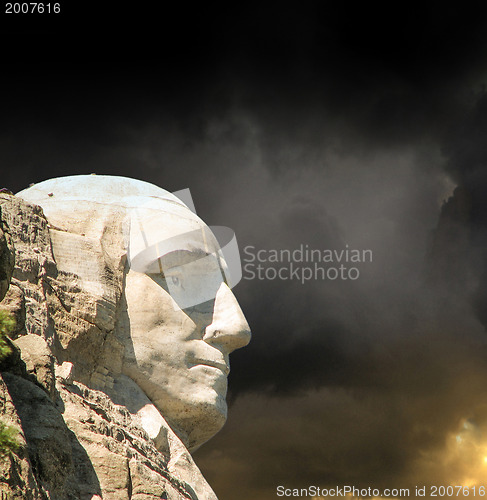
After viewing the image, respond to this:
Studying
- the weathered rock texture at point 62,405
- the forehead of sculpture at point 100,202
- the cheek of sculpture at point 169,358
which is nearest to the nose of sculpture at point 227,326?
the cheek of sculpture at point 169,358

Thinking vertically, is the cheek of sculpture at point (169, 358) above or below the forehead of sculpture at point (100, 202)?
below

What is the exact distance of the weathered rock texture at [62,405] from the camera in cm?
715

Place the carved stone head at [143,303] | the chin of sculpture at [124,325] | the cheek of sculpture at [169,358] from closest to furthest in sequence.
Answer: the chin of sculpture at [124,325] < the carved stone head at [143,303] < the cheek of sculpture at [169,358]

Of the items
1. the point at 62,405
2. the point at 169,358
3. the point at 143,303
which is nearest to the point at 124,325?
the point at 143,303

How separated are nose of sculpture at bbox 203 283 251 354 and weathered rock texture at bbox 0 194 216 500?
1458 millimetres

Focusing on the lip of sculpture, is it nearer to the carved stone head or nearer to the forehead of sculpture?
the carved stone head

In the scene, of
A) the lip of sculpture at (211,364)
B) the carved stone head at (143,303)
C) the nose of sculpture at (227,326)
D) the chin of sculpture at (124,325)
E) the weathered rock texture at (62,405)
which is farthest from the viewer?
the nose of sculpture at (227,326)

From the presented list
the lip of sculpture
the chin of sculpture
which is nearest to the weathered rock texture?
the chin of sculpture

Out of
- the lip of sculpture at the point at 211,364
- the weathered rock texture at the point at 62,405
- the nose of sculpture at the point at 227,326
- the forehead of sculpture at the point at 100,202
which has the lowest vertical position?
the weathered rock texture at the point at 62,405

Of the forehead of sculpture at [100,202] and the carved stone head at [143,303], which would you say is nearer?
the carved stone head at [143,303]

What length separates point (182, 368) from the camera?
1134cm

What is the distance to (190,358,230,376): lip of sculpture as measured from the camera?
37.7ft

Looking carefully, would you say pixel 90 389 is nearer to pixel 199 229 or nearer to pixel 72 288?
pixel 72 288

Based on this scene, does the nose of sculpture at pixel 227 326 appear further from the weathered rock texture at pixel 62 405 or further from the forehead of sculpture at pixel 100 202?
the weathered rock texture at pixel 62 405
